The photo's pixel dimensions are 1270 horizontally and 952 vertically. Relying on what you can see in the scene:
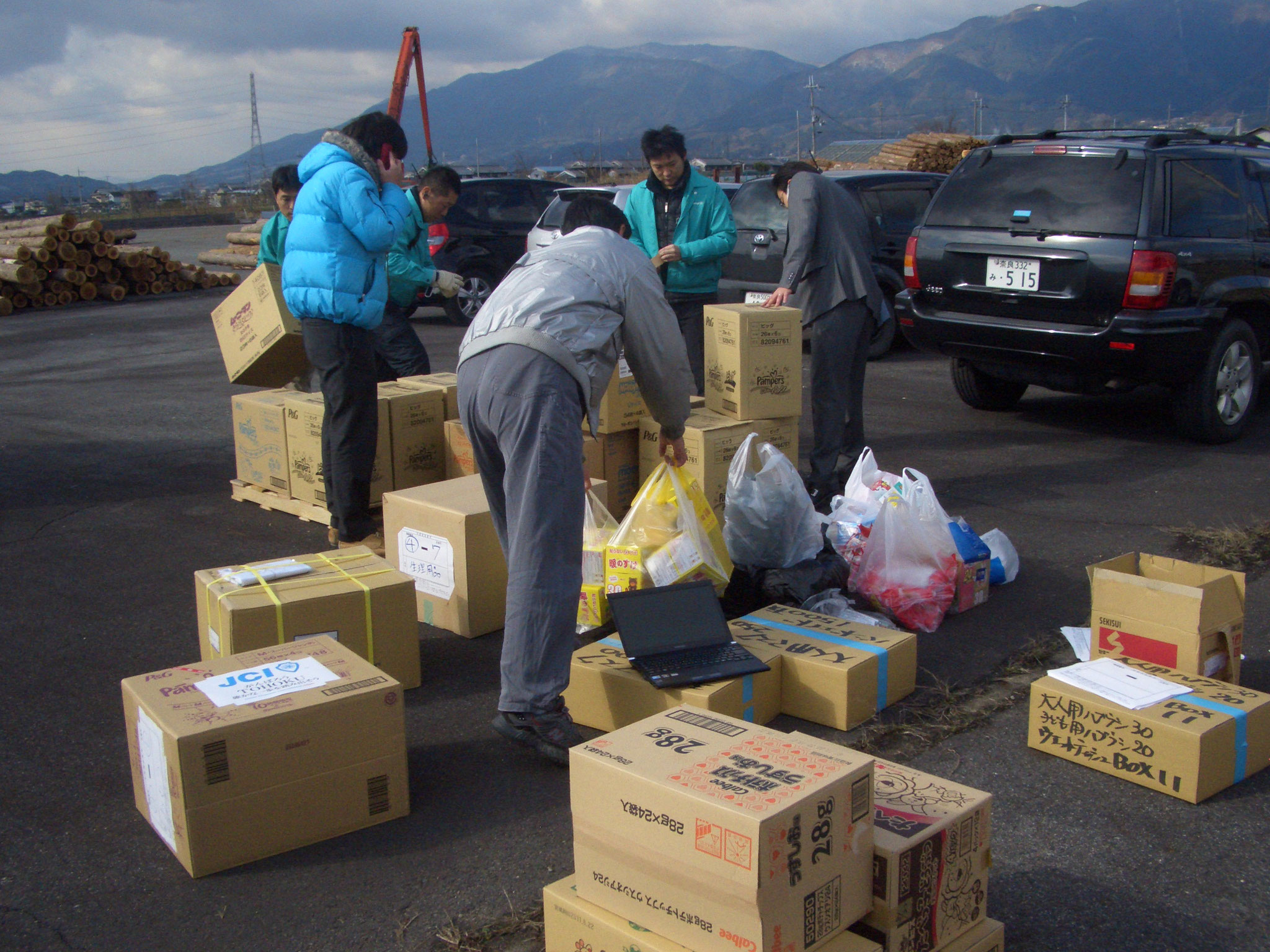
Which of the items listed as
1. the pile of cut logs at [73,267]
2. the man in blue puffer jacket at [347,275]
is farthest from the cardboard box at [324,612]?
the pile of cut logs at [73,267]

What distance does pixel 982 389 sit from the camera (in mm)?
7770

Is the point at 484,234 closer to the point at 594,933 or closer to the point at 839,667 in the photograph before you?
the point at 839,667

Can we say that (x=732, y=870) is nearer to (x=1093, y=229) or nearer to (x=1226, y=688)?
(x=1226, y=688)

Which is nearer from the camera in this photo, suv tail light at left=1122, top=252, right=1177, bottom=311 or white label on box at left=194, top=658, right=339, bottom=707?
white label on box at left=194, top=658, right=339, bottom=707

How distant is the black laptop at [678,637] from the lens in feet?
10.4

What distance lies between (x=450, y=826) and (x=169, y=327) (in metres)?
12.6

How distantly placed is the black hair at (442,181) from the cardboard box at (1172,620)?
3730mm

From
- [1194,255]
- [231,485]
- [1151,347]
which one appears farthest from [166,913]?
[1194,255]

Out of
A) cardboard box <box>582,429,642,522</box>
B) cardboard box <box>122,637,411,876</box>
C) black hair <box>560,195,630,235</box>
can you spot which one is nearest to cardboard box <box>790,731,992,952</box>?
cardboard box <box>122,637,411,876</box>

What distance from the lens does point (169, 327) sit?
13.6 meters

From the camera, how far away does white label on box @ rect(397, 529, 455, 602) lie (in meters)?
4.00

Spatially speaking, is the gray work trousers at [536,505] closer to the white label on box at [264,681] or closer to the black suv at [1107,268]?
the white label on box at [264,681]

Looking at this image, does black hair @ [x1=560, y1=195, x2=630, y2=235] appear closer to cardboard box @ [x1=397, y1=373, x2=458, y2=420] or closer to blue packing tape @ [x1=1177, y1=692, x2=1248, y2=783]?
cardboard box @ [x1=397, y1=373, x2=458, y2=420]

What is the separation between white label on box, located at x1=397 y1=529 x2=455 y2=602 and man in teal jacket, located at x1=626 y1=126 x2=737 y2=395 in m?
2.24
